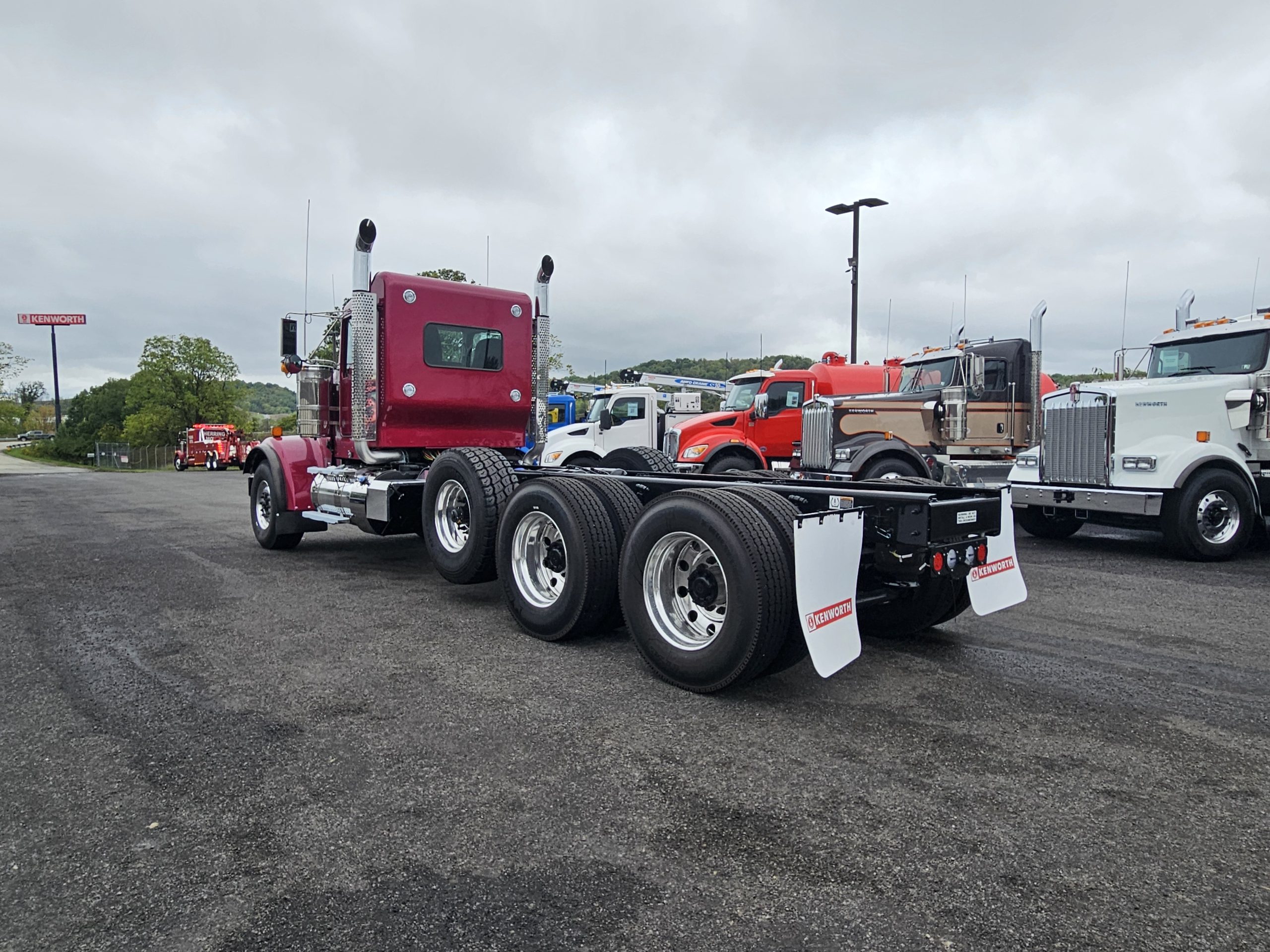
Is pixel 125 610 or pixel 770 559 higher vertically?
pixel 770 559

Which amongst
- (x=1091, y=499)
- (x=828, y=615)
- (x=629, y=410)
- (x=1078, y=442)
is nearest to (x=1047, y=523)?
(x=1078, y=442)

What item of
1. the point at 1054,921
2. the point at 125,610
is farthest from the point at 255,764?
the point at 125,610

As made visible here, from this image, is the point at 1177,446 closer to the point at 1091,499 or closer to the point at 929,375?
the point at 1091,499

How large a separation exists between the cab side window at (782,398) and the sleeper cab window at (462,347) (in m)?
7.96

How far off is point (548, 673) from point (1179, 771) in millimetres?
3077

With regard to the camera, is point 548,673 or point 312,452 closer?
point 548,673

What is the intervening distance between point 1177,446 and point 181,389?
68.4m

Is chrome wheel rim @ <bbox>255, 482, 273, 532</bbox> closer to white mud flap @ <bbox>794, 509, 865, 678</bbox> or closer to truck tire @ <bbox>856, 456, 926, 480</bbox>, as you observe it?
white mud flap @ <bbox>794, 509, 865, 678</bbox>

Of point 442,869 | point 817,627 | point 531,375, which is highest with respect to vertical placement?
point 531,375

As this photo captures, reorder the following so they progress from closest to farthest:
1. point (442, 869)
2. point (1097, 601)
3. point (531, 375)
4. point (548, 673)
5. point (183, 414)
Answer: point (442, 869), point (548, 673), point (1097, 601), point (531, 375), point (183, 414)

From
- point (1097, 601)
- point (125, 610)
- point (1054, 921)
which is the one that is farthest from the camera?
point (1097, 601)

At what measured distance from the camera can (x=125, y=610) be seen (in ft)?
20.9

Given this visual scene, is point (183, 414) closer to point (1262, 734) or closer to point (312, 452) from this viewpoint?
point (312, 452)

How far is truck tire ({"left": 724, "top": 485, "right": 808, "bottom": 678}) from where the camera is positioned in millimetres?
4156
